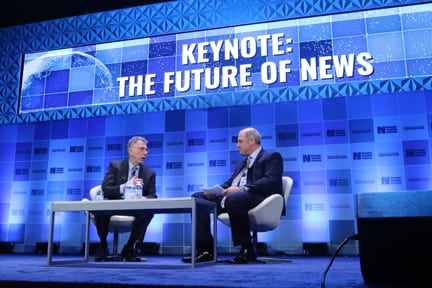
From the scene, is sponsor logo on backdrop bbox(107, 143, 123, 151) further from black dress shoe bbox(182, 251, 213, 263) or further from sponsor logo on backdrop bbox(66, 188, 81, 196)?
black dress shoe bbox(182, 251, 213, 263)

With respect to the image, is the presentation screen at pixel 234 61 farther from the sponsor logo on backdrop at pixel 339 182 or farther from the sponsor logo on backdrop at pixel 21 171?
the sponsor logo on backdrop at pixel 339 182

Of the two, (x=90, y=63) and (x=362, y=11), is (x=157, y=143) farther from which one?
(x=362, y=11)

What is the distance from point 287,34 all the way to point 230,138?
1.52m

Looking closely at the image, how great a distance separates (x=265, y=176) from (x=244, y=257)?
2.17 ft

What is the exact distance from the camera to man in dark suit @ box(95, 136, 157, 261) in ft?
12.4

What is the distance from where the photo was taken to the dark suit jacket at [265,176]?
3.40 meters

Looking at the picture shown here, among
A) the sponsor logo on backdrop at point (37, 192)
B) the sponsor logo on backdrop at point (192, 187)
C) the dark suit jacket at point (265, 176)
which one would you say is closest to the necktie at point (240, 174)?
the dark suit jacket at point (265, 176)

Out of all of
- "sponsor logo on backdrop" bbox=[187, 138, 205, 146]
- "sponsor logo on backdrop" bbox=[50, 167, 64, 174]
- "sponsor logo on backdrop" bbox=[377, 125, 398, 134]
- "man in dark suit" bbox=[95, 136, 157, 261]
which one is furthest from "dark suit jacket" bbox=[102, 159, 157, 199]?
"sponsor logo on backdrop" bbox=[377, 125, 398, 134]

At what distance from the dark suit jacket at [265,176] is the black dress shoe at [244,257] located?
42 centimetres

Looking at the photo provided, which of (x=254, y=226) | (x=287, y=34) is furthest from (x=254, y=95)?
(x=254, y=226)

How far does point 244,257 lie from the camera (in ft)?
10.5

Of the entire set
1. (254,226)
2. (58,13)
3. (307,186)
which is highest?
(58,13)

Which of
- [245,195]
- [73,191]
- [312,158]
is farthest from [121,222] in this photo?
[312,158]

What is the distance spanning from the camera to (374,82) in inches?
200
